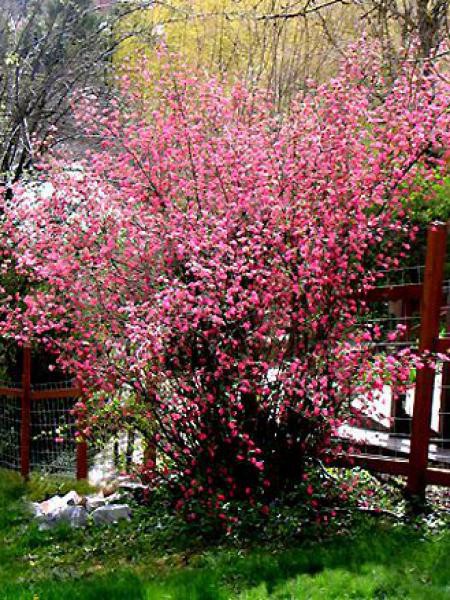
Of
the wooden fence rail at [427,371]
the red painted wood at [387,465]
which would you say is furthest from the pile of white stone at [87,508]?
the wooden fence rail at [427,371]

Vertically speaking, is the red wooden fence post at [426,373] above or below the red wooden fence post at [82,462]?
above

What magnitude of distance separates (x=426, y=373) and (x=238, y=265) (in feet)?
4.40

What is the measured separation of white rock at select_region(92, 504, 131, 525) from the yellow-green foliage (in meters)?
4.07

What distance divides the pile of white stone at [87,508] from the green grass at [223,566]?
154mm

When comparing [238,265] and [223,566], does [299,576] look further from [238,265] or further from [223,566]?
[238,265]

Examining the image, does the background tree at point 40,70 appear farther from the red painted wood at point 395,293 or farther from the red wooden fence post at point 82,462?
the red painted wood at point 395,293

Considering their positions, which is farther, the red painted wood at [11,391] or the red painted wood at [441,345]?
the red painted wood at [11,391]

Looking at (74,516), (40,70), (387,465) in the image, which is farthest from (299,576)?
(40,70)

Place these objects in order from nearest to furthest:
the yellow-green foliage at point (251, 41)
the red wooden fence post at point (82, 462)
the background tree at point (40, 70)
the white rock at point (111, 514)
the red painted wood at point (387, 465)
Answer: the red painted wood at point (387, 465)
the white rock at point (111, 514)
the red wooden fence post at point (82, 462)
the background tree at point (40, 70)
the yellow-green foliage at point (251, 41)

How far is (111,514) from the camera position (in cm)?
568

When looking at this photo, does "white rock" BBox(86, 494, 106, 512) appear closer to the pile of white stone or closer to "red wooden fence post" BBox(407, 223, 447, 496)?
the pile of white stone

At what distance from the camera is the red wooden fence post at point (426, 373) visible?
16.7 feet

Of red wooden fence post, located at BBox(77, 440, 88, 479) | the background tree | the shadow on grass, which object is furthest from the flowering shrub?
the background tree

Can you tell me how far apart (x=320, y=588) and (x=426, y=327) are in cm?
188
